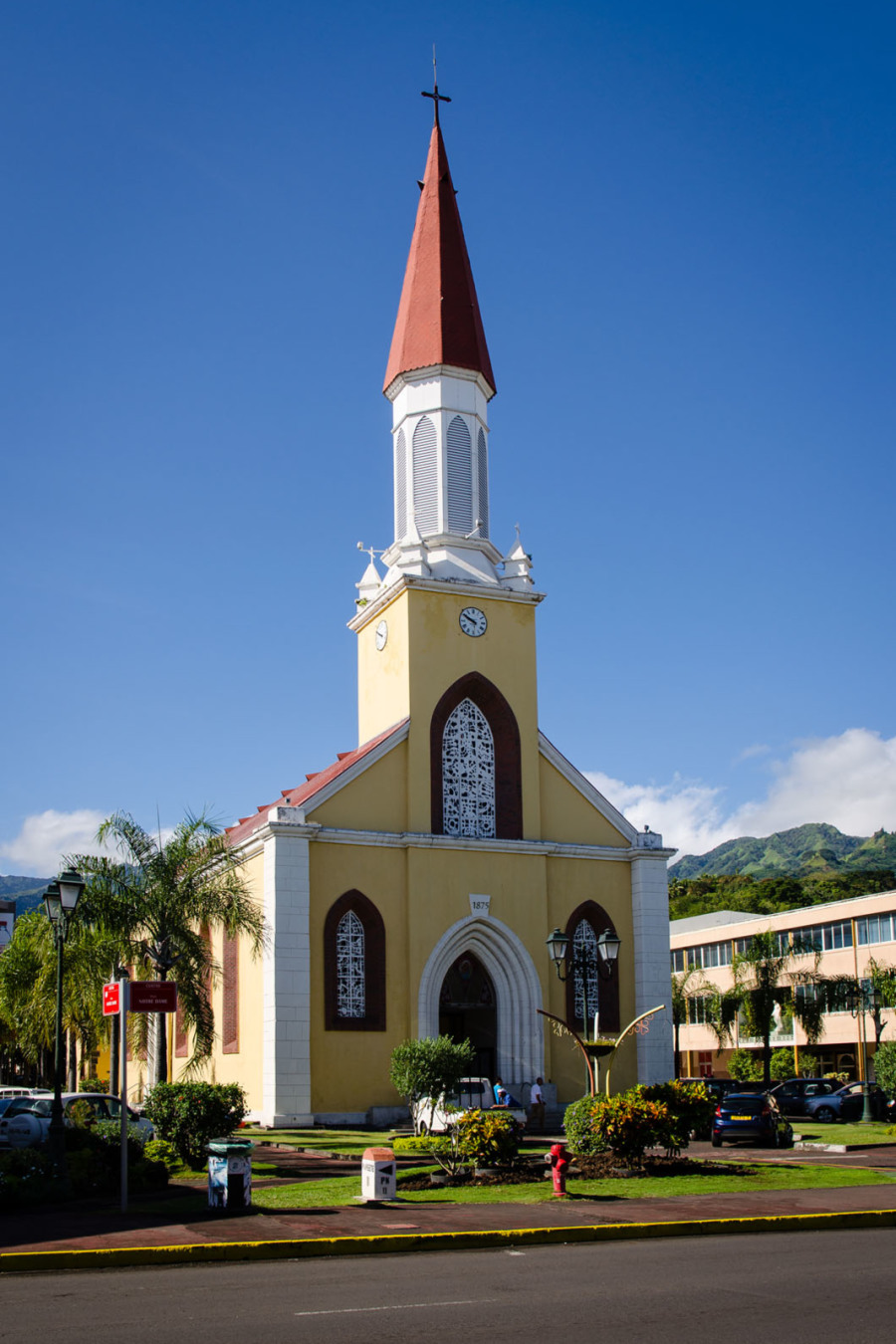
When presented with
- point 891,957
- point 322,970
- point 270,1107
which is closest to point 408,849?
point 322,970

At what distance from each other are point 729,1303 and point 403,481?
100 ft

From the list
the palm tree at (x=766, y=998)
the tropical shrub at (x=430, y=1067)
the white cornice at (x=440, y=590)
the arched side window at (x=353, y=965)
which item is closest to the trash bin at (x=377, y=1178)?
the tropical shrub at (x=430, y=1067)

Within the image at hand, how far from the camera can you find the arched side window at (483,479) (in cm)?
3819

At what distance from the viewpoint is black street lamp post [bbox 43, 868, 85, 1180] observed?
61.8ft

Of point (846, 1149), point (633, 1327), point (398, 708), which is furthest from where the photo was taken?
point (398, 708)

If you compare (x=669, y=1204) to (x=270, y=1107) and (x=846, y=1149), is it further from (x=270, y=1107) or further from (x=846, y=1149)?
(x=270, y=1107)

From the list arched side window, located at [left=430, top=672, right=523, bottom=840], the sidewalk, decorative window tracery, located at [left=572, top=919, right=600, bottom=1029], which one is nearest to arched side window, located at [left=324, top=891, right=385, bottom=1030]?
arched side window, located at [left=430, top=672, right=523, bottom=840]

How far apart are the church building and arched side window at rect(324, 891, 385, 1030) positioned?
0.16 feet

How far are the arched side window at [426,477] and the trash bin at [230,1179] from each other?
23212 millimetres

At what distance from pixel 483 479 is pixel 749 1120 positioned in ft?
63.6

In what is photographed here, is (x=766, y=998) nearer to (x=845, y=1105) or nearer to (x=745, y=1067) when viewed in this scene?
(x=745, y=1067)

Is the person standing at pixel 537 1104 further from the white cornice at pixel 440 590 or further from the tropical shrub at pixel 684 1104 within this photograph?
the white cornice at pixel 440 590

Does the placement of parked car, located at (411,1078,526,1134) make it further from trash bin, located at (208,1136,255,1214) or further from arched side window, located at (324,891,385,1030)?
trash bin, located at (208,1136,255,1214)

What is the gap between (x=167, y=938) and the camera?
1069 inches
